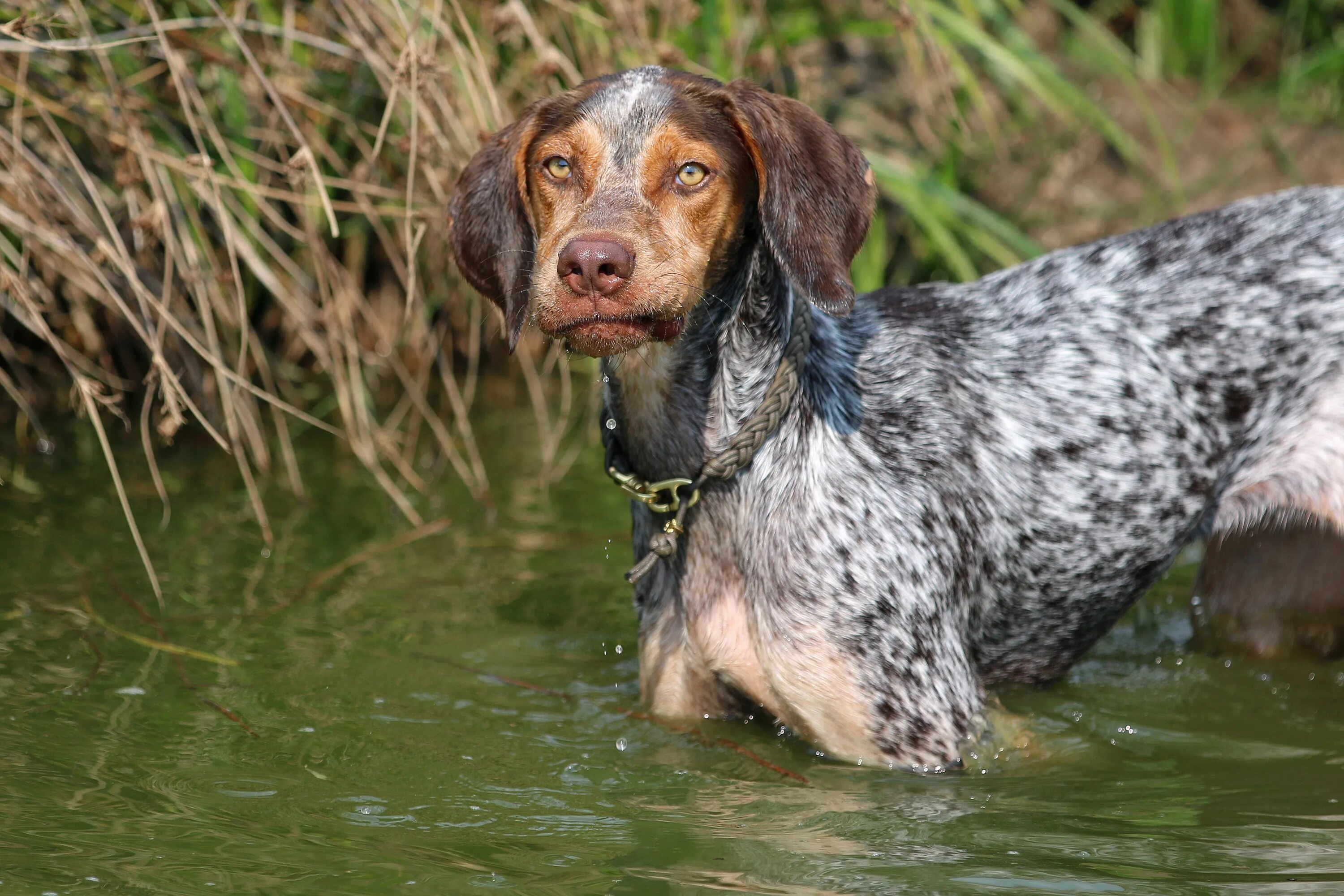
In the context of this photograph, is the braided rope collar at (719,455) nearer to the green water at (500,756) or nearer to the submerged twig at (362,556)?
the green water at (500,756)

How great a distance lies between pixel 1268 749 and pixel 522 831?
204cm

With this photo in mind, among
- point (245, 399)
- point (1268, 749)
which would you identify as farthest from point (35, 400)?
point (1268, 749)

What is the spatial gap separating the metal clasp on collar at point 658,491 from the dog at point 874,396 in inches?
2.7

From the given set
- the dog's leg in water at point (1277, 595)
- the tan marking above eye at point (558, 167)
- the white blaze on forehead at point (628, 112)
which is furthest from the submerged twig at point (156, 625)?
the dog's leg in water at point (1277, 595)

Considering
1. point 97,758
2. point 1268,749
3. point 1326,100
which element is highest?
point 1326,100

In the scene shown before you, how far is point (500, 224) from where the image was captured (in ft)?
13.1

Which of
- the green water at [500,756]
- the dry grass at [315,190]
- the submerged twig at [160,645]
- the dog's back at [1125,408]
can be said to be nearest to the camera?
the green water at [500,756]

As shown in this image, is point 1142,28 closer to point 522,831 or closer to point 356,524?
point 356,524

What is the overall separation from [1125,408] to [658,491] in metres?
1.38

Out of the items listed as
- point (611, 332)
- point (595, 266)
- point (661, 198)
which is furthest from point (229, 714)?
point (661, 198)

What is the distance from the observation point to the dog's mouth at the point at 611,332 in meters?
3.51

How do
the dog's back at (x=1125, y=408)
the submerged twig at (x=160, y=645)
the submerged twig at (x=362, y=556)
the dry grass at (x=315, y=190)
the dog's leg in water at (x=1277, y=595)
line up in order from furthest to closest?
the submerged twig at (x=362, y=556) < the dry grass at (x=315, y=190) < the dog's leg in water at (x=1277, y=595) < the submerged twig at (x=160, y=645) < the dog's back at (x=1125, y=408)

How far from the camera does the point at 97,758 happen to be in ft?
12.7

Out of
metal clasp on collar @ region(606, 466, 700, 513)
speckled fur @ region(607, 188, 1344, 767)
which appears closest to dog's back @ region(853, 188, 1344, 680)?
speckled fur @ region(607, 188, 1344, 767)
